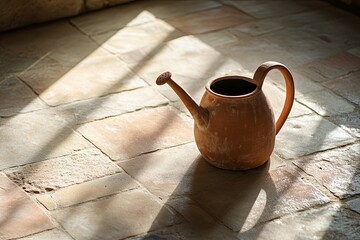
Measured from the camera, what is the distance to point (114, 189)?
3.43m

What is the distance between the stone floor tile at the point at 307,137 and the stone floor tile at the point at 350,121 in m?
0.04

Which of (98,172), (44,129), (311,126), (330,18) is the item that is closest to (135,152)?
(98,172)

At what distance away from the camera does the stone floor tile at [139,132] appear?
3.75 metres

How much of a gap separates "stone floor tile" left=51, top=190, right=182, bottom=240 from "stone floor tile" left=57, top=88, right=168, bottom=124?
76 centimetres

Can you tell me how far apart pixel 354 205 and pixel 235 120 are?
1.98ft

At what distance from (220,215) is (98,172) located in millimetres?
625

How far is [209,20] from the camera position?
5.24m

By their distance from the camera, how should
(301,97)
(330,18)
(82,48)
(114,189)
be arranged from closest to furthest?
(114,189) → (301,97) → (82,48) → (330,18)

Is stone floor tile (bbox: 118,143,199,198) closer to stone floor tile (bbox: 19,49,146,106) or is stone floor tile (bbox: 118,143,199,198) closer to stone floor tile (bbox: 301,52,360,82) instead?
stone floor tile (bbox: 19,49,146,106)

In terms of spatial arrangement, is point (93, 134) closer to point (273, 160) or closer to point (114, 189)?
point (114, 189)

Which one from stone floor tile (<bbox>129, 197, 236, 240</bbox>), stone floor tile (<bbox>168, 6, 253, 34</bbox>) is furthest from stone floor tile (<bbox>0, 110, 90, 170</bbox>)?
stone floor tile (<bbox>168, 6, 253, 34</bbox>)

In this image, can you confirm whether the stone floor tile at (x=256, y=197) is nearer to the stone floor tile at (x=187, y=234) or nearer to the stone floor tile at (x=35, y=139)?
the stone floor tile at (x=187, y=234)

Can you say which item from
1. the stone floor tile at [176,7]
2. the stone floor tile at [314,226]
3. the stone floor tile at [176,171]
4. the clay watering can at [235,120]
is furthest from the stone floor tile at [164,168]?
the stone floor tile at [176,7]

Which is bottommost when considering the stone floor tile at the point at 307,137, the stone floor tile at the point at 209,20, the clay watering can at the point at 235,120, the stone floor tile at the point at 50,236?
the stone floor tile at the point at 50,236
